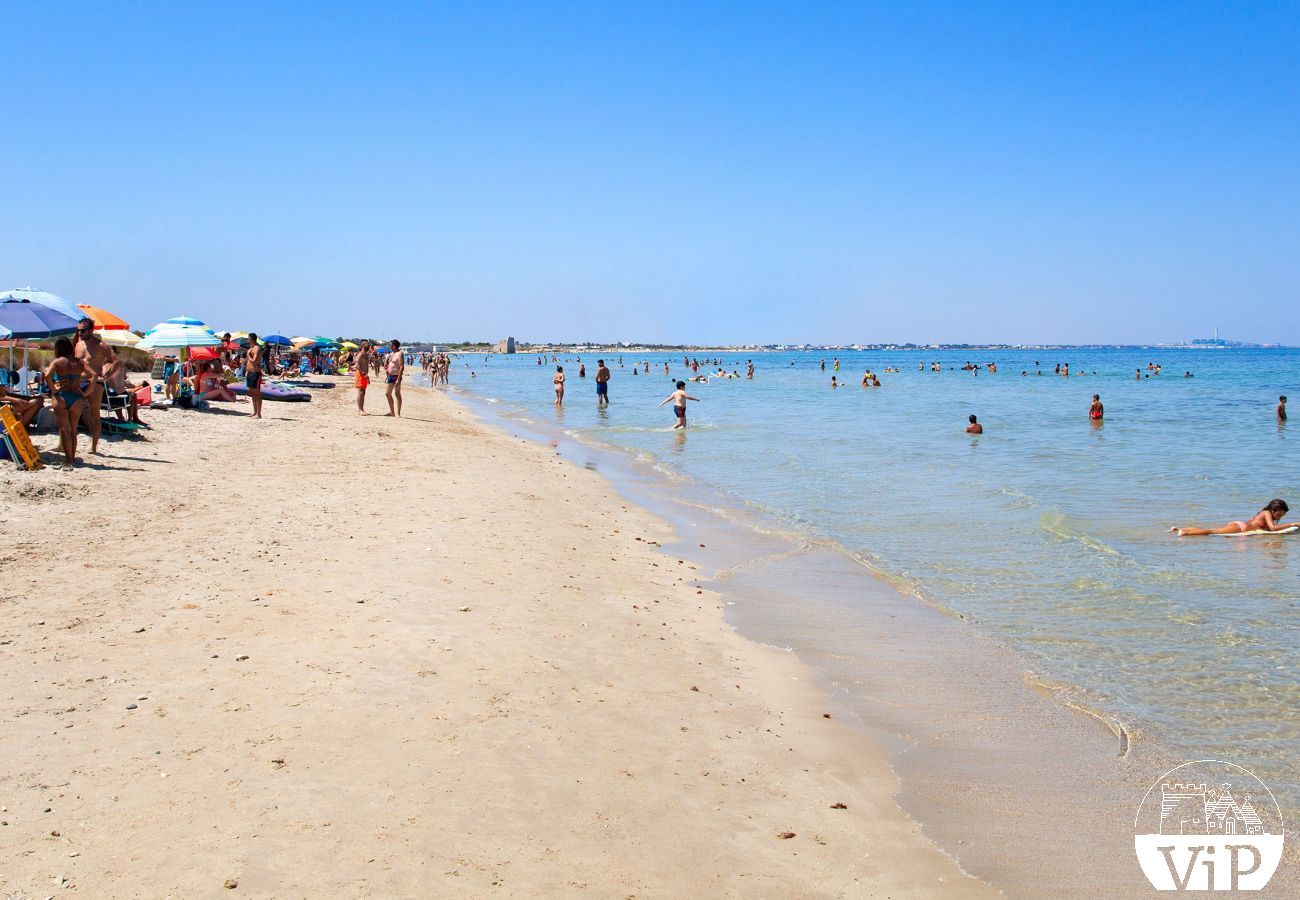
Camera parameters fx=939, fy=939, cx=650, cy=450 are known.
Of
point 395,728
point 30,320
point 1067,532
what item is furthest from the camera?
point 30,320

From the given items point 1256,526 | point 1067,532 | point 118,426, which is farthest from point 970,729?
point 118,426

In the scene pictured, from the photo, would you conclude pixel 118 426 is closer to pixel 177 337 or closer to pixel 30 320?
pixel 30 320

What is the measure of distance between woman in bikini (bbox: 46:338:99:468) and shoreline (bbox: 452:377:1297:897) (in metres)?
7.62

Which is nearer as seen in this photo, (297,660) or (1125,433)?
(297,660)

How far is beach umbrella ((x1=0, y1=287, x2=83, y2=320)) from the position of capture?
1404 cm

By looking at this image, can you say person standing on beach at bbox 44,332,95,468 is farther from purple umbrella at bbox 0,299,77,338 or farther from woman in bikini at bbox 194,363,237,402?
woman in bikini at bbox 194,363,237,402

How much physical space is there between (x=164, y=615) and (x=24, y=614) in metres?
0.81

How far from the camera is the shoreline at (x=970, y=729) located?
4328 millimetres

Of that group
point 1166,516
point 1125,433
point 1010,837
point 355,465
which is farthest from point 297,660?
point 1125,433

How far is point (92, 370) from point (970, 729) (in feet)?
38.1

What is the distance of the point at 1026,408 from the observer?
4259 cm

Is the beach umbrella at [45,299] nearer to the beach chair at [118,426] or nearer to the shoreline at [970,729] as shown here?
the beach chair at [118,426]

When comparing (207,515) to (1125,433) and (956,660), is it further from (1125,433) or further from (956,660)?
(1125,433)

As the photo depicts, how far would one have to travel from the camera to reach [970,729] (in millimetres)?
5770
